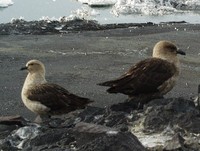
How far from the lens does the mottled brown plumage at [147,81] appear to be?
7.38 metres

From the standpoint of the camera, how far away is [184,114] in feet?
20.2

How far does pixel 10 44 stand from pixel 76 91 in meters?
5.60

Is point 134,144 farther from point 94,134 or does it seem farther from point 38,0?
point 38,0

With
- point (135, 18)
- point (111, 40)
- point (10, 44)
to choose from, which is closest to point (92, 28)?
point (111, 40)

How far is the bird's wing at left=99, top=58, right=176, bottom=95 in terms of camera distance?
7.37 m

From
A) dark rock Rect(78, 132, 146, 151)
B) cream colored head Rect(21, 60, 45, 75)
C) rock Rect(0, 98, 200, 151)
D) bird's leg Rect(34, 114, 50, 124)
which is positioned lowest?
bird's leg Rect(34, 114, 50, 124)

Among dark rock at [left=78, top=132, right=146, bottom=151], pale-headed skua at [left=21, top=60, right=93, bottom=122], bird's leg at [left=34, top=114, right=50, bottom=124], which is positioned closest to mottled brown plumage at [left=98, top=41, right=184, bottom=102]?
pale-headed skua at [left=21, top=60, right=93, bottom=122]

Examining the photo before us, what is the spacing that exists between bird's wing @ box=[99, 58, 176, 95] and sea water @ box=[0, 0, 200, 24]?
1403cm

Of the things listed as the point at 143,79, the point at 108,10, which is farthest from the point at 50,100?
the point at 108,10

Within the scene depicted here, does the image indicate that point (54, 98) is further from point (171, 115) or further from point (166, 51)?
point (166, 51)

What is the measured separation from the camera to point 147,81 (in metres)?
A: 7.37

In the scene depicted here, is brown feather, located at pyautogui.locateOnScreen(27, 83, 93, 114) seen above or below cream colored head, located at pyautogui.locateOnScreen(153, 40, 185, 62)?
below

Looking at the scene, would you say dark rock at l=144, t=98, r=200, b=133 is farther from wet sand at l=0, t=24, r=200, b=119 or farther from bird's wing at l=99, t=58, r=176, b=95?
wet sand at l=0, t=24, r=200, b=119

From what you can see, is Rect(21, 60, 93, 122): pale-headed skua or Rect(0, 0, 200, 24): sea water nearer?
Rect(21, 60, 93, 122): pale-headed skua
